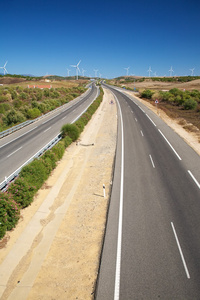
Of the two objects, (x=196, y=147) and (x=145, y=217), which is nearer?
(x=145, y=217)

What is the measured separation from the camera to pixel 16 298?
756cm

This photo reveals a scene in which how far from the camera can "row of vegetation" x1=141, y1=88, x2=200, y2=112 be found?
49.9 metres

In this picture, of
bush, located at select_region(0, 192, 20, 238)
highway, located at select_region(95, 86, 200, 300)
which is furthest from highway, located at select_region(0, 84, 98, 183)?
highway, located at select_region(95, 86, 200, 300)

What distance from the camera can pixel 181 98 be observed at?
196ft

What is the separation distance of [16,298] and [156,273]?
5742 millimetres

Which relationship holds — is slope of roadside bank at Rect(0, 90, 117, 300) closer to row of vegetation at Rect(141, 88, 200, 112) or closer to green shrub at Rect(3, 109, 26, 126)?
green shrub at Rect(3, 109, 26, 126)

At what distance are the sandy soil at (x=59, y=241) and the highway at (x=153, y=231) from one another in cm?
77

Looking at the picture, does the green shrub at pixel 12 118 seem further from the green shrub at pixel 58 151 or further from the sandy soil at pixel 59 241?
the sandy soil at pixel 59 241

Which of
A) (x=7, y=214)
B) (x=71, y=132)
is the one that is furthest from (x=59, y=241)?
(x=71, y=132)

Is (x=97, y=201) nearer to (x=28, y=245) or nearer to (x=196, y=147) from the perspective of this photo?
(x=28, y=245)

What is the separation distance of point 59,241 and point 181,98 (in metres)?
60.4

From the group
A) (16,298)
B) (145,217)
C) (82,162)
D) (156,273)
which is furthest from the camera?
(82,162)

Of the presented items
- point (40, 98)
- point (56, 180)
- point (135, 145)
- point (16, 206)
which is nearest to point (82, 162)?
point (56, 180)

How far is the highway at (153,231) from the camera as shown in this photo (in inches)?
302
